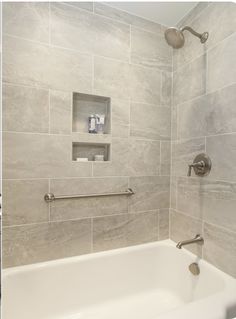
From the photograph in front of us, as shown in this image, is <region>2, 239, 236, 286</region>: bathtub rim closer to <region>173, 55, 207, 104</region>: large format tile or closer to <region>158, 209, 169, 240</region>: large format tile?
<region>158, 209, 169, 240</region>: large format tile

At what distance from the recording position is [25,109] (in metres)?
1.26

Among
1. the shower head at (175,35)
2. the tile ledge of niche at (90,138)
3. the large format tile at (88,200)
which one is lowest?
the large format tile at (88,200)

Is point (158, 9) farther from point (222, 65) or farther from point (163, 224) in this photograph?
point (163, 224)

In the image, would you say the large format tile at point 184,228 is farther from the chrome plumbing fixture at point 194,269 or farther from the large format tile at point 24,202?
the large format tile at point 24,202

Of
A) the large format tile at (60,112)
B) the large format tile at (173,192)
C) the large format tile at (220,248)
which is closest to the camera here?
the large format tile at (220,248)

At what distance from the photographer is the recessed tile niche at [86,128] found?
1.44 m

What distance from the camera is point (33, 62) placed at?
1.27 meters

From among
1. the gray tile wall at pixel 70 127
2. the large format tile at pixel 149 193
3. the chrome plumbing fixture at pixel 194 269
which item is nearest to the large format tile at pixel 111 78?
the gray tile wall at pixel 70 127

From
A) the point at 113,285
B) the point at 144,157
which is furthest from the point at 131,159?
the point at 113,285

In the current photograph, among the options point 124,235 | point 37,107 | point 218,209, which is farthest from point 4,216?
point 218,209

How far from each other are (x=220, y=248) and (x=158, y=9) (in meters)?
1.75

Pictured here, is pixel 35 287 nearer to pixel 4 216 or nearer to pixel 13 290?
pixel 13 290

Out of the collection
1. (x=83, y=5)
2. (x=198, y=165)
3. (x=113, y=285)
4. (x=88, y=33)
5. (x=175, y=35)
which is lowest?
(x=113, y=285)

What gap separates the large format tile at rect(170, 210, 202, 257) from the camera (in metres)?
1.43
